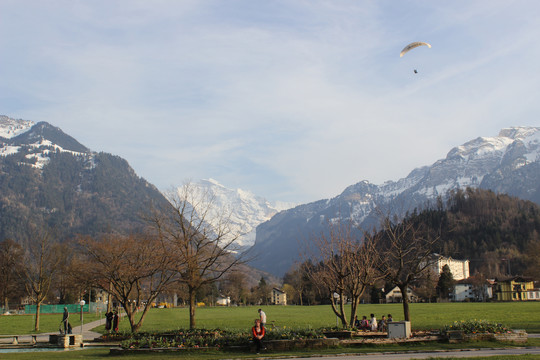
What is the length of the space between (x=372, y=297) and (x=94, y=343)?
122 metres

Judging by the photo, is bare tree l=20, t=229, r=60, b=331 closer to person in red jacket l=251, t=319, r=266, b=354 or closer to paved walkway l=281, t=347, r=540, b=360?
person in red jacket l=251, t=319, r=266, b=354

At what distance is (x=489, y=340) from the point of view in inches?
1074

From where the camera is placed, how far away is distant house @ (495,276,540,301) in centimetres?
14200

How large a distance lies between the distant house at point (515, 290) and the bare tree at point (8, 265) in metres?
116

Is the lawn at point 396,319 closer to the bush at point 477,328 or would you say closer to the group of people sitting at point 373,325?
the group of people sitting at point 373,325

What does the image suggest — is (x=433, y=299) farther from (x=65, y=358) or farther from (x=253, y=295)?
(x=65, y=358)

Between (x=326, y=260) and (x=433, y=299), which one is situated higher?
(x=326, y=260)

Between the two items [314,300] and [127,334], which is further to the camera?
[314,300]

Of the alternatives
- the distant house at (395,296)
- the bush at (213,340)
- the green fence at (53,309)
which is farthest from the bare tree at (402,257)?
the distant house at (395,296)

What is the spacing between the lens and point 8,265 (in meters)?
85.1

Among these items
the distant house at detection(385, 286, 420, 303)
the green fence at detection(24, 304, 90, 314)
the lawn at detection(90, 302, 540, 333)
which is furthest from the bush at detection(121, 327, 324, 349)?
the distant house at detection(385, 286, 420, 303)

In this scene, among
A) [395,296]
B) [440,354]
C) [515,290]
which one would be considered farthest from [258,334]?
[395,296]

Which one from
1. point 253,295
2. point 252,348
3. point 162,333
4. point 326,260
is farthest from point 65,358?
point 253,295

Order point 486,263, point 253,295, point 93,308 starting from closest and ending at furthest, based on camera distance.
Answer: point 93,308 < point 253,295 < point 486,263
